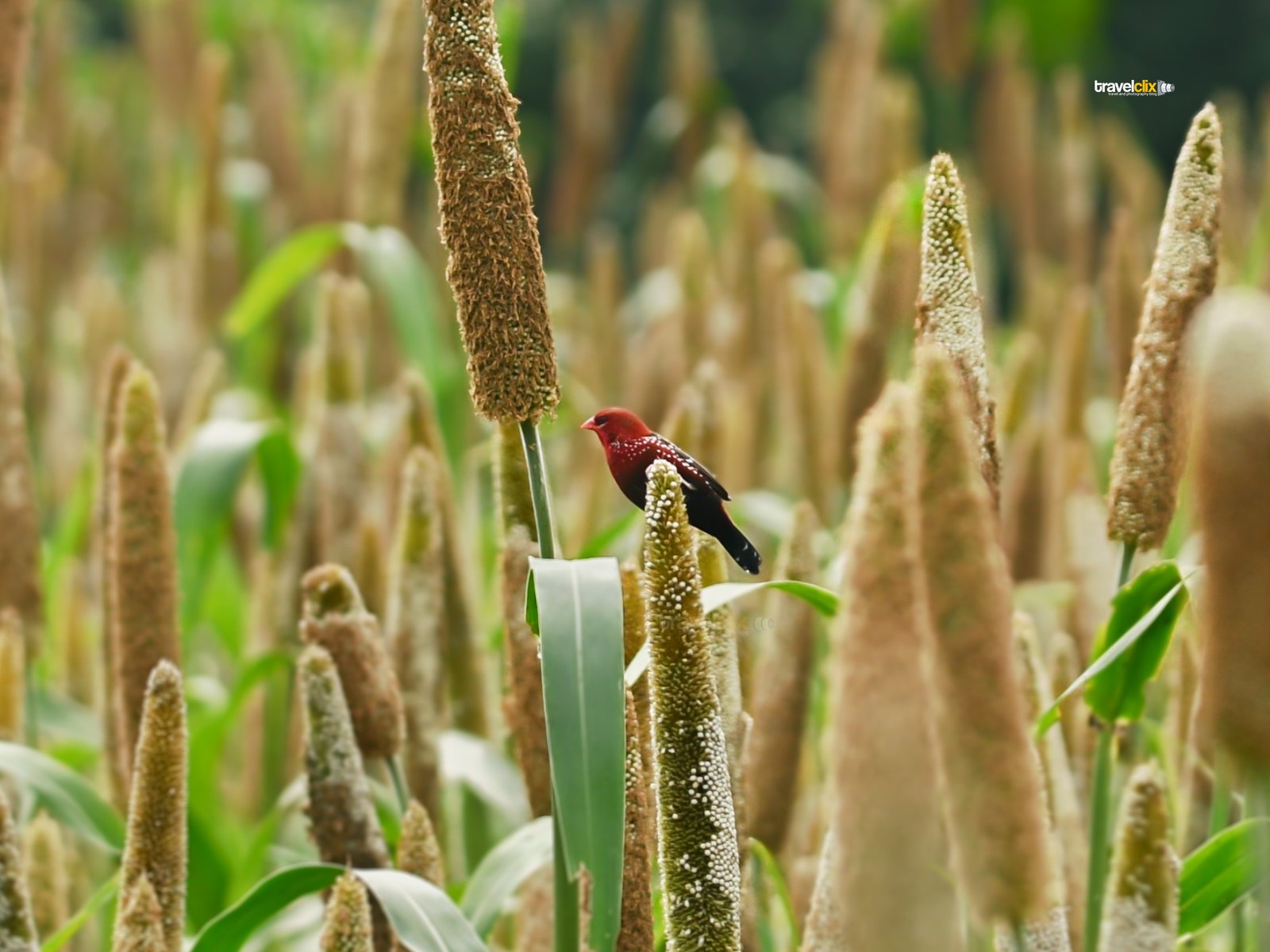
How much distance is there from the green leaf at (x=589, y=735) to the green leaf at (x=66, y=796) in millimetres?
712

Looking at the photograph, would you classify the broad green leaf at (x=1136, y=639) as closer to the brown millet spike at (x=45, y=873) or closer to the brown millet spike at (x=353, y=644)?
the brown millet spike at (x=353, y=644)

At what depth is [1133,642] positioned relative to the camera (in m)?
1.10

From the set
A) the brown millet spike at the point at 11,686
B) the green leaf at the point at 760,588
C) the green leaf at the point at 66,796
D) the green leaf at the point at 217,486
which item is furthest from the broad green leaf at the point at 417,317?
the green leaf at the point at 760,588

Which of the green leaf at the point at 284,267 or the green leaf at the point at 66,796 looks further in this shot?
the green leaf at the point at 284,267

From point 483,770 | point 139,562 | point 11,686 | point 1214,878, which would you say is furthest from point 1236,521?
point 11,686

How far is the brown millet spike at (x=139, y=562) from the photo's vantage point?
1511mm

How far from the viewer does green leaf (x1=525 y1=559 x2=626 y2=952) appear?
93 cm

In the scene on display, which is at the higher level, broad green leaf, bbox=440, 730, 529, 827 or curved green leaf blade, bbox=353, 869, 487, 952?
broad green leaf, bbox=440, 730, 529, 827

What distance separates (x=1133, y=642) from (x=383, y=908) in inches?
23.2

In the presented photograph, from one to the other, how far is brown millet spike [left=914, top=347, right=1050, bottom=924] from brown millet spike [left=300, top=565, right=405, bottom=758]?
71cm

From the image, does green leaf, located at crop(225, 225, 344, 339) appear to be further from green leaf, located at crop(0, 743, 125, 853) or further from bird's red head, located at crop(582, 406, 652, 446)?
bird's red head, located at crop(582, 406, 652, 446)

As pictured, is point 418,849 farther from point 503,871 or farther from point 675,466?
point 675,466

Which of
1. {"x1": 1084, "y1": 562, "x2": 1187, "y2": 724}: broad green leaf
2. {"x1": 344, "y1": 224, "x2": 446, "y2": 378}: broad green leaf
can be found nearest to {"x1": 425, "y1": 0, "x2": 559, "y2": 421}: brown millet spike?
{"x1": 1084, "y1": 562, "x2": 1187, "y2": 724}: broad green leaf

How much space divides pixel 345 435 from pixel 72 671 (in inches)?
25.5
